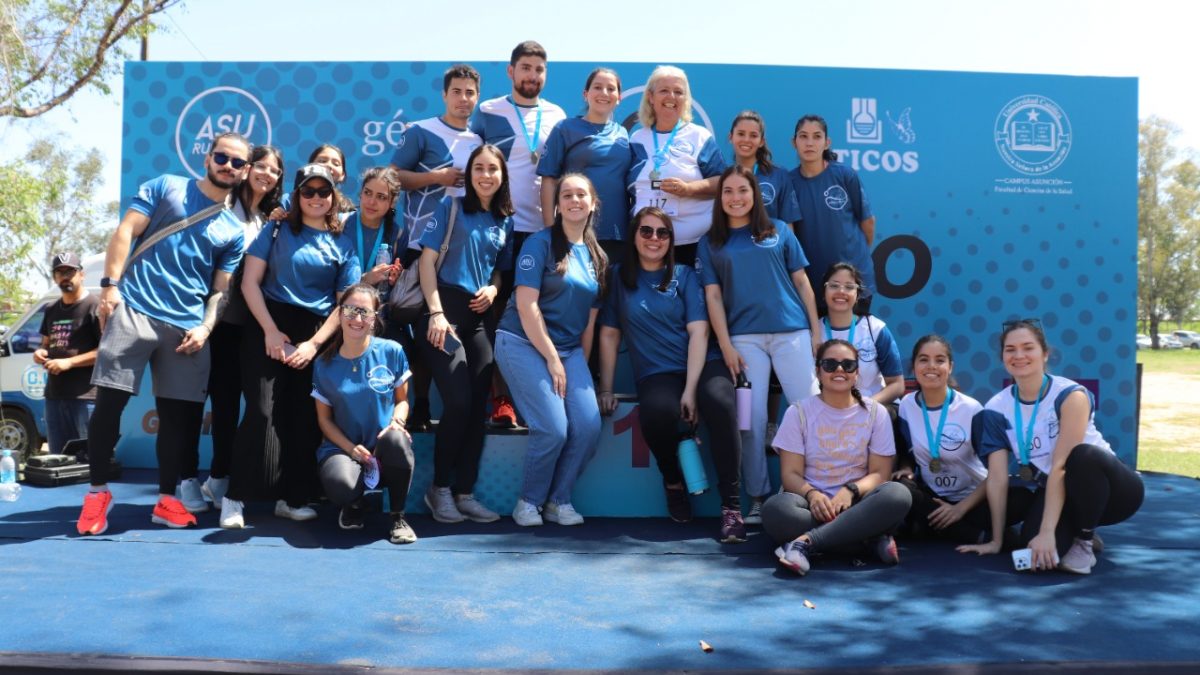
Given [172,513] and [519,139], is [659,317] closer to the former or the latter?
[519,139]

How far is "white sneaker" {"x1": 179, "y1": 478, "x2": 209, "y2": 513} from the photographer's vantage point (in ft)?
14.8

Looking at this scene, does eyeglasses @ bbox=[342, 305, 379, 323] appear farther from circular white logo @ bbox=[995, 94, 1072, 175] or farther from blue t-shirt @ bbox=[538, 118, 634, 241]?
circular white logo @ bbox=[995, 94, 1072, 175]

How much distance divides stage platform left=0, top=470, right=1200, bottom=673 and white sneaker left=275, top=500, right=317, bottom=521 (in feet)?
0.14

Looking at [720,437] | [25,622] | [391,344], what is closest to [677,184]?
[720,437]

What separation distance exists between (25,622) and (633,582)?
2.12 meters

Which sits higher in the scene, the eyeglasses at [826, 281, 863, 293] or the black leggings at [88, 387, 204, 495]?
the eyeglasses at [826, 281, 863, 293]

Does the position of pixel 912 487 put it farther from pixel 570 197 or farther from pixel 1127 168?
pixel 1127 168

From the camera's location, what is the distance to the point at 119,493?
200 inches

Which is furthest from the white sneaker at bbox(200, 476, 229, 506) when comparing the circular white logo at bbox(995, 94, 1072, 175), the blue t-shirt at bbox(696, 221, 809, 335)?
the circular white logo at bbox(995, 94, 1072, 175)

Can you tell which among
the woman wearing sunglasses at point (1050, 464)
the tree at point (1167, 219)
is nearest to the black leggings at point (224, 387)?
the woman wearing sunglasses at point (1050, 464)

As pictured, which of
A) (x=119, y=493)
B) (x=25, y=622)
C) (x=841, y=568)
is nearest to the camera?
(x=25, y=622)

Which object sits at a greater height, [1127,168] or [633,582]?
[1127,168]

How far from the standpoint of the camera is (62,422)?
612 cm

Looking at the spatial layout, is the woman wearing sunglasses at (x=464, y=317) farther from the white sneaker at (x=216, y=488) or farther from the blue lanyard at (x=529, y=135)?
the white sneaker at (x=216, y=488)
